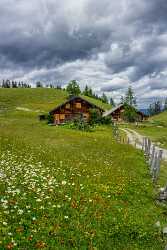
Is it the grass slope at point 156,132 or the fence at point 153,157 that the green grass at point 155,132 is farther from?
the fence at point 153,157

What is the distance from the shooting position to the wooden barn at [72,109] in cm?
12188

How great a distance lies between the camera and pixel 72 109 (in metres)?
124

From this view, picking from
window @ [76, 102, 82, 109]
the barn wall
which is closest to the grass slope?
the barn wall

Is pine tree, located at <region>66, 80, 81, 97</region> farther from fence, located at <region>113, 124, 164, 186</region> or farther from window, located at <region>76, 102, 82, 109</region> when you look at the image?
fence, located at <region>113, 124, 164, 186</region>

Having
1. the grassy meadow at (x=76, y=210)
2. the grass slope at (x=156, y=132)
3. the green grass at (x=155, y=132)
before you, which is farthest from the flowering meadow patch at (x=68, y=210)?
the grass slope at (x=156, y=132)

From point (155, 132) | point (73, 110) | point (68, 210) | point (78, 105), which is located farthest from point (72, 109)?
point (68, 210)

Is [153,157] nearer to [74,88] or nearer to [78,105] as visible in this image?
[78,105]

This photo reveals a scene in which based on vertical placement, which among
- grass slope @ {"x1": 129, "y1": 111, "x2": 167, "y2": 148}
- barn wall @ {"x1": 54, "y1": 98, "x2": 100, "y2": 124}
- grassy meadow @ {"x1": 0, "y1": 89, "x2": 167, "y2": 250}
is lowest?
grass slope @ {"x1": 129, "y1": 111, "x2": 167, "y2": 148}

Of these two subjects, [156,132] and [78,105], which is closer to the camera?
[156,132]

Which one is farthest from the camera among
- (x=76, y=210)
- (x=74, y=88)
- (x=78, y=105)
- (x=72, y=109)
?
(x=74, y=88)

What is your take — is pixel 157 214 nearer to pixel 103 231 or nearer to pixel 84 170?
pixel 103 231

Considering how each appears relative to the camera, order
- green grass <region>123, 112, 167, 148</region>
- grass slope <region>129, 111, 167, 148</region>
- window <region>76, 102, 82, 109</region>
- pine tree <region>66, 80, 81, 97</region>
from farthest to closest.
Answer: pine tree <region>66, 80, 81, 97</region> < window <region>76, 102, 82, 109</region> < grass slope <region>129, 111, 167, 148</region> < green grass <region>123, 112, 167, 148</region>

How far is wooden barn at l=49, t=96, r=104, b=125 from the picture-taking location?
122 meters

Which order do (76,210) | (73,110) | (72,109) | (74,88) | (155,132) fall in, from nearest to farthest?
(76,210), (155,132), (73,110), (72,109), (74,88)
